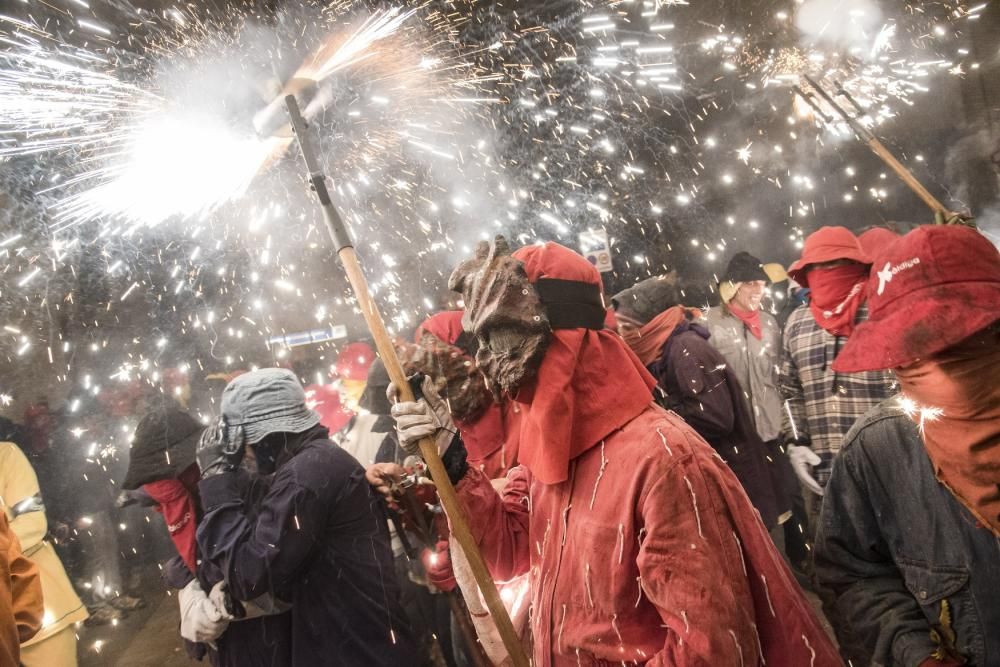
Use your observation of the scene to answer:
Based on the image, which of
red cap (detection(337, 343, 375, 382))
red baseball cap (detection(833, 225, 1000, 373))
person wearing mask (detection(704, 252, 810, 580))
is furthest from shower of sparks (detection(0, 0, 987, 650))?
person wearing mask (detection(704, 252, 810, 580))

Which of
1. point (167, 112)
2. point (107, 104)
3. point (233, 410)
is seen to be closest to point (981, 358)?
point (233, 410)

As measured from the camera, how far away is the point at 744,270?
19.6 ft

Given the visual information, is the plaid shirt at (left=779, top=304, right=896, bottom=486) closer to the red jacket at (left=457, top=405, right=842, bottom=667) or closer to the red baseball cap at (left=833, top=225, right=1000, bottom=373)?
the red baseball cap at (left=833, top=225, right=1000, bottom=373)

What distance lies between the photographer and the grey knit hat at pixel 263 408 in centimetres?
298

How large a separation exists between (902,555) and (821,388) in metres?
2.31

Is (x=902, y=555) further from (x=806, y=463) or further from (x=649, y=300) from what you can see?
(x=649, y=300)

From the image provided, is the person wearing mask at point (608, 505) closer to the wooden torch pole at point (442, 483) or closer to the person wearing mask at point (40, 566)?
the wooden torch pole at point (442, 483)

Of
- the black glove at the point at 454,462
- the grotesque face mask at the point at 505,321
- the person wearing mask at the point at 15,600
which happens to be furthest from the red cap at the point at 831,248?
the person wearing mask at the point at 15,600

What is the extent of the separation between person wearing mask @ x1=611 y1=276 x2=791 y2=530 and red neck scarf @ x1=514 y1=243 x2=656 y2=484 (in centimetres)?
216

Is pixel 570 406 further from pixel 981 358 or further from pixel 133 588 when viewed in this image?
pixel 133 588

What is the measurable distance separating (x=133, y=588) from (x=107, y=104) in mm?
7973

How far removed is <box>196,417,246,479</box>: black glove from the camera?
9.28 ft

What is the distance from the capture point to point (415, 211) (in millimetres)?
16938

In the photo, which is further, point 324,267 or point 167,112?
point 324,267
